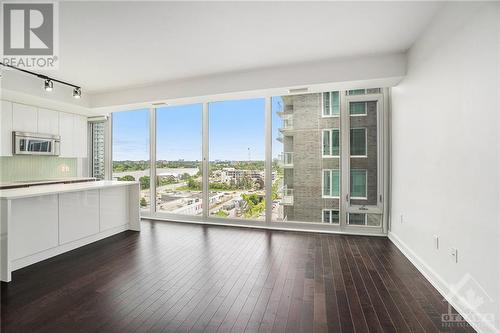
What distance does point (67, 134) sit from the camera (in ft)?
18.0

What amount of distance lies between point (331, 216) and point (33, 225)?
444 centimetres

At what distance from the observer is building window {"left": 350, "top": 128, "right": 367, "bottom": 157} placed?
4300mm

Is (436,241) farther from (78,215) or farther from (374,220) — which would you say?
(78,215)

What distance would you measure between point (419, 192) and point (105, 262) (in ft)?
13.3

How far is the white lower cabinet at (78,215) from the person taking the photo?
3.38 m

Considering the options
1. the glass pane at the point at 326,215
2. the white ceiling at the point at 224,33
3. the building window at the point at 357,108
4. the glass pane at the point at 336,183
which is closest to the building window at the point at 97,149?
Result: the white ceiling at the point at 224,33

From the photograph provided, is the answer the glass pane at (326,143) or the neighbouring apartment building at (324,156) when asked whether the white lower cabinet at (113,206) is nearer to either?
the neighbouring apartment building at (324,156)

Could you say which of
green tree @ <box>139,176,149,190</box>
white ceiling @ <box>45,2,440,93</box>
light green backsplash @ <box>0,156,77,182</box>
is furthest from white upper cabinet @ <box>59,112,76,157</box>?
white ceiling @ <box>45,2,440,93</box>

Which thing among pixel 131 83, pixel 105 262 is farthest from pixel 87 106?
pixel 105 262

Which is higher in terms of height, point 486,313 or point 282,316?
point 486,313

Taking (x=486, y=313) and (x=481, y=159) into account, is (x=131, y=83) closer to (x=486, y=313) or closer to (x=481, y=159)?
(x=481, y=159)

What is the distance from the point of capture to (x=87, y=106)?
17.1 ft

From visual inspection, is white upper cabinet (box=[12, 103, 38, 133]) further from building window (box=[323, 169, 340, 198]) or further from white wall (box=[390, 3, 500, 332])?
white wall (box=[390, 3, 500, 332])

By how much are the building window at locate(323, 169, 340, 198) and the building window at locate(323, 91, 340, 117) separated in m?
1.04
